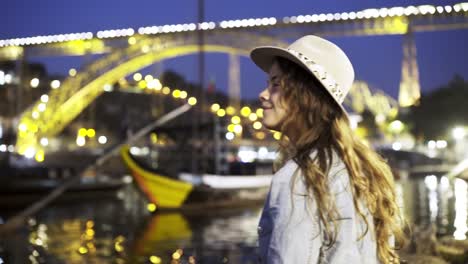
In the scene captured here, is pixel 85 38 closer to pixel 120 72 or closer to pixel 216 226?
pixel 120 72

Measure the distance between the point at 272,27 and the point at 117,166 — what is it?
11787 mm

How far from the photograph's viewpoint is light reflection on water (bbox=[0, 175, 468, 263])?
35.6ft

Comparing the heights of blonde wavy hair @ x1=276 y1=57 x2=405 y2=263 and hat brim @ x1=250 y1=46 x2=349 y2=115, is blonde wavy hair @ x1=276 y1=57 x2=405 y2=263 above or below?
below

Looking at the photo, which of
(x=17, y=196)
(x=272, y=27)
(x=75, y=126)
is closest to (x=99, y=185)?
(x=17, y=196)

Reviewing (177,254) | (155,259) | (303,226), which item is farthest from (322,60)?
(177,254)

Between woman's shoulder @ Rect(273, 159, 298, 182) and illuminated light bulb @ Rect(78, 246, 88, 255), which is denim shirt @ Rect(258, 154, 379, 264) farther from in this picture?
illuminated light bulb @ Rect(78, 246, 88, 255)

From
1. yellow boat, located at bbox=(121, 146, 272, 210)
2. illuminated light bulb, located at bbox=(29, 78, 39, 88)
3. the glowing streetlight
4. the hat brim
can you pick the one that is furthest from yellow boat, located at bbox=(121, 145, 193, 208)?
illuminated light bulb, located at bbox=(29, 78, 39, 88)

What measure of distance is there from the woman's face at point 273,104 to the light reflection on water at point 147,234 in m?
6.24

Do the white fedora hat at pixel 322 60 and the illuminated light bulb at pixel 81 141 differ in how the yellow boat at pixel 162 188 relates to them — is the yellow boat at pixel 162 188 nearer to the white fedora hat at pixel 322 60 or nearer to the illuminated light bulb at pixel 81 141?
the white fedora hat at pixel 322 60

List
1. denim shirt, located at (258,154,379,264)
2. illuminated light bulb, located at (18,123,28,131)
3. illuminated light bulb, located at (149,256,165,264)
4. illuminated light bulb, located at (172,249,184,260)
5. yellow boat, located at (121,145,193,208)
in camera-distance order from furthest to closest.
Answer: illuminated light bulb, located at (18,123,28,131)
yellow boat, located at (121,145,193,208)
illuminated light bulb, located at (172,249,184,260)
illuminated light bulb, located at (149,256,165,264)
denim shirt, located at (258,154,379,264)

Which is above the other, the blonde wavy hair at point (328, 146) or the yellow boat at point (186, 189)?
the yellow boat at point (186, 189)

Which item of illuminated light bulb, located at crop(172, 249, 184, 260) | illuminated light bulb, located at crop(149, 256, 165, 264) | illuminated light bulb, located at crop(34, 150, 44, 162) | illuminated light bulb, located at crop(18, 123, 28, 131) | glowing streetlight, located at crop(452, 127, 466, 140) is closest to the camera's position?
illuminated light bulb, located at crop(149, 256, 165, 264)

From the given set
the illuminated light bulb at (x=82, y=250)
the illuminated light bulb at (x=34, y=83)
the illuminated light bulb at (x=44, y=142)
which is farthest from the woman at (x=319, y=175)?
the illuminated light bulb at (x=34, y=83)

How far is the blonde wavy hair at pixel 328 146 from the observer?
5.02ft
